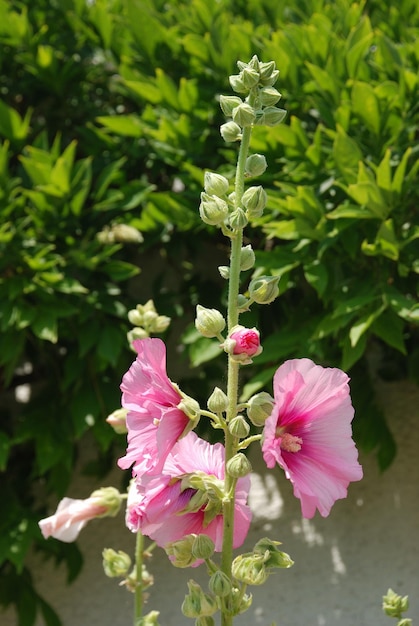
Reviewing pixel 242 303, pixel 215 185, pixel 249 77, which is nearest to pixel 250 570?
pixel 242 303

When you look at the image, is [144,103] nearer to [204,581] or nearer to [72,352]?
[72,352]

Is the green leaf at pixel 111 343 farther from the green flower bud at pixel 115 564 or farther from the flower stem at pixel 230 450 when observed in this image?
the flower stem at pixel 230 450

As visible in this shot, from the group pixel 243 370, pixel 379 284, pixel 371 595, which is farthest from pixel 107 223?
pixel 371 595

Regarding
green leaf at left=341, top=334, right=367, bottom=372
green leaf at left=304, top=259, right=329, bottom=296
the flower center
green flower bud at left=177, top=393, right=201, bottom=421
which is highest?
green flower bud at left=177, top=393, right=201, bottom=421

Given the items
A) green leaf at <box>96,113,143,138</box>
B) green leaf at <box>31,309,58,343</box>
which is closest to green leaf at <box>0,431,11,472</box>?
green leaf at <box>31,309,58,343</box>

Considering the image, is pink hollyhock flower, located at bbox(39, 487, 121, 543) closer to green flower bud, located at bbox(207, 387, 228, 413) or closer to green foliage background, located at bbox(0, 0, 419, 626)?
green flower bud, located at bbox(207, 387, 228, 413)

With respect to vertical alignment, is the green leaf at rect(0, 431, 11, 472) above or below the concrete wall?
above

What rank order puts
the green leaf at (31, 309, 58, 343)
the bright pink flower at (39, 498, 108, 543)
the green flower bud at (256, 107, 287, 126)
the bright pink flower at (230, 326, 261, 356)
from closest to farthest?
the bright pink flower at (230, 326, 261, 356) → the green flower bud at (256, 107, 287, 126) → the bright pink flower at (39, 498, 108, 543) → the green leaf at (31, 309, 58, 343)
